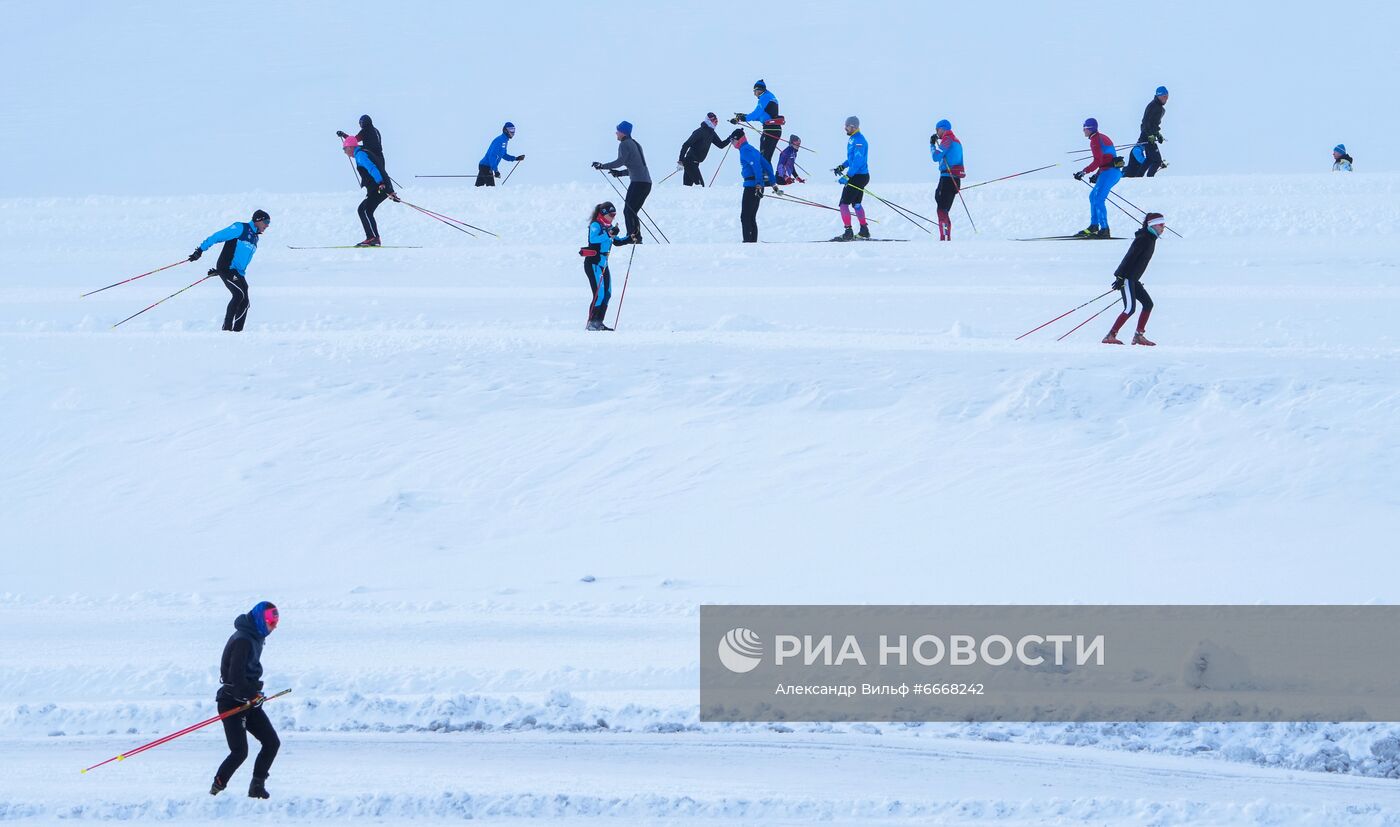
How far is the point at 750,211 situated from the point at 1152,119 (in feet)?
22.0

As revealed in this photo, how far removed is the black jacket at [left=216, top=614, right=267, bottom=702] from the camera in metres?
6.25

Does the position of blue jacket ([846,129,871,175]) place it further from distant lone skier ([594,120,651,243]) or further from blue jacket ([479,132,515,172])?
blue jacket ([479,132,515,172])

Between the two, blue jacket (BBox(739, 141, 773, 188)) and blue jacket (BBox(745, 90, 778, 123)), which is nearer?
blue jacket (BBox(739, 141, 773, 188))

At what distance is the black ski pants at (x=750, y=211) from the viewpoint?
16.8 m

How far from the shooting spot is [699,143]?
21109 millimetres

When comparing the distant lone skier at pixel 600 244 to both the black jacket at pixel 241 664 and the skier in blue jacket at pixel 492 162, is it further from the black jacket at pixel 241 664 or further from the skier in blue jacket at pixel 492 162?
the skier in blue jacket at pixel 492 162

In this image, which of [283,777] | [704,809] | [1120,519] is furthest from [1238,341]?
[283,777]

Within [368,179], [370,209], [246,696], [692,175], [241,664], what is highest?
[692,175]

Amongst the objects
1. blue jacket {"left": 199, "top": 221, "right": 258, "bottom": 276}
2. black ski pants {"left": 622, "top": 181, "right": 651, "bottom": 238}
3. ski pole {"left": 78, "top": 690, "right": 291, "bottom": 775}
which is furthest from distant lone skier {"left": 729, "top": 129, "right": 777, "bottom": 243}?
ski pole {"left": 78, "top": 690, "right": 291, "bottom": 775}

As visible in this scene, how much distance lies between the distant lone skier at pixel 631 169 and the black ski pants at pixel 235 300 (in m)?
4.00

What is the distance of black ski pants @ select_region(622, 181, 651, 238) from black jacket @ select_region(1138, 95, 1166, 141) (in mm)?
7976

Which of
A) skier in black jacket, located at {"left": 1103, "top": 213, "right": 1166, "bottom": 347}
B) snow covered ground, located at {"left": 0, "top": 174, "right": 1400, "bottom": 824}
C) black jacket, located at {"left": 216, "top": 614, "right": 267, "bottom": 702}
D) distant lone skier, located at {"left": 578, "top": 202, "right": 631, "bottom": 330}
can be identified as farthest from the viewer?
A: distant lone skier, located at {"left": 578, "top": 202, "right": 631, "bottom": 330}

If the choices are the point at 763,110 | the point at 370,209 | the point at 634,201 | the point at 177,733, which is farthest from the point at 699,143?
the point at 177,733

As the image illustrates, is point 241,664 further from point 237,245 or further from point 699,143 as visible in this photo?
point 699,143
